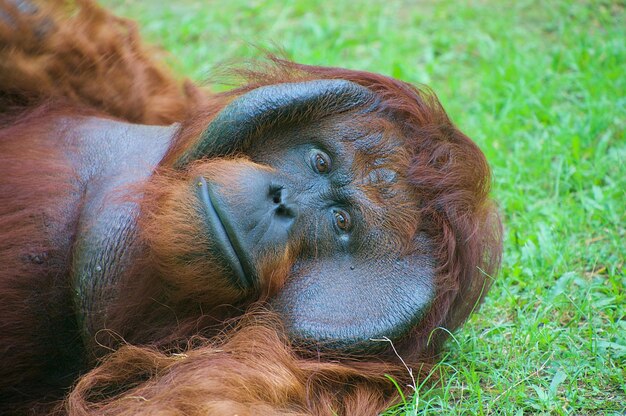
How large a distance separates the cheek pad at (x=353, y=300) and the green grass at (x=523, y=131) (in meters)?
0.27

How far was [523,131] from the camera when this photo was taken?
467 centimetres

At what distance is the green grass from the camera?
2820 mm

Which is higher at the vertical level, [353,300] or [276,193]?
[276,193]

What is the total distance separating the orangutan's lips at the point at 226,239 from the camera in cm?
255

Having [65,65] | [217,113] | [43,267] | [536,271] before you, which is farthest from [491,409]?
[65,65]

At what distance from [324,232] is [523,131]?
2.28 metres

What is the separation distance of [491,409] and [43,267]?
5.29 ft

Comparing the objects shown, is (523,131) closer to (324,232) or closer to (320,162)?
(320,162)

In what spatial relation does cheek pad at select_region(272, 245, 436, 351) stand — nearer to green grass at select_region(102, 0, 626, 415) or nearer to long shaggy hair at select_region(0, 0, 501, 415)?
long shaggy hair at select_region(0, 0, 501, 415)

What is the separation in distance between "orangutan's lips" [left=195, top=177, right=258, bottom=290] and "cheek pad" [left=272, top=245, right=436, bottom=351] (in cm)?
19

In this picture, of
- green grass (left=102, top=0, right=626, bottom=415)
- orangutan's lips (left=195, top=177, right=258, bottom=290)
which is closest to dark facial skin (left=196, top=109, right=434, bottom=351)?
orangutan's lips (left=195, top=177, right=258, bottom=290)

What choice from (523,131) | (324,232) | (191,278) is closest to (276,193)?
(324,232)

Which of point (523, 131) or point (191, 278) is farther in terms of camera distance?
point (523, 131)

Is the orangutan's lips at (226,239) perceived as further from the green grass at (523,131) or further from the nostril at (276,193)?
the green grass at (523,131)
